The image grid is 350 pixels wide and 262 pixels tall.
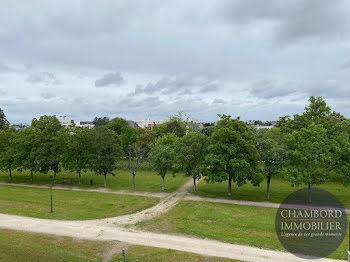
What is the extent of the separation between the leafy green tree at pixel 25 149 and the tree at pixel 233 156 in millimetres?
25927

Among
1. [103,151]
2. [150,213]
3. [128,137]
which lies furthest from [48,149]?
[128,137]

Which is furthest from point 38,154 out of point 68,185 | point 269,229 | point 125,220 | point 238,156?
point 269,229

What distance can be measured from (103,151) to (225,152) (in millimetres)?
17601

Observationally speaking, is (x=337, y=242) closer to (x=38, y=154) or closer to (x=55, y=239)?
(x=55, y=239)

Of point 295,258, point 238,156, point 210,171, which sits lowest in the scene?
point 295,258

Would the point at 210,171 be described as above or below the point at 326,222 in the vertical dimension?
above

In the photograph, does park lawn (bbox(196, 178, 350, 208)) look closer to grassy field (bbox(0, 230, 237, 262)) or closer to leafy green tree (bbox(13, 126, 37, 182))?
grassy field (bbox(0, 230, 237, 262))

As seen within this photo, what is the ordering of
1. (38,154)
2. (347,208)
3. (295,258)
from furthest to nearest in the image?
(38,154) < (347,208) < (295,258)

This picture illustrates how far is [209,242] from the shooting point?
54.3ft

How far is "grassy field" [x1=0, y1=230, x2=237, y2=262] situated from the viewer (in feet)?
46.1

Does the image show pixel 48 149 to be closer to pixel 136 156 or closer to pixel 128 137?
pixel 136 156

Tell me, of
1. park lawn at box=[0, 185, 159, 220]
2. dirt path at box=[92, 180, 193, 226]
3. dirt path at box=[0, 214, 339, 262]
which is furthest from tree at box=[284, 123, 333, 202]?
park lawn at box=[0, 185, 159, 220]

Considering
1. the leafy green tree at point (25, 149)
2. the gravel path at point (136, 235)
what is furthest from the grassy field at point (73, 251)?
the leafy green tree at point (25, 149)

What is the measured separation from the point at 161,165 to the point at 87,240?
16.3 m
